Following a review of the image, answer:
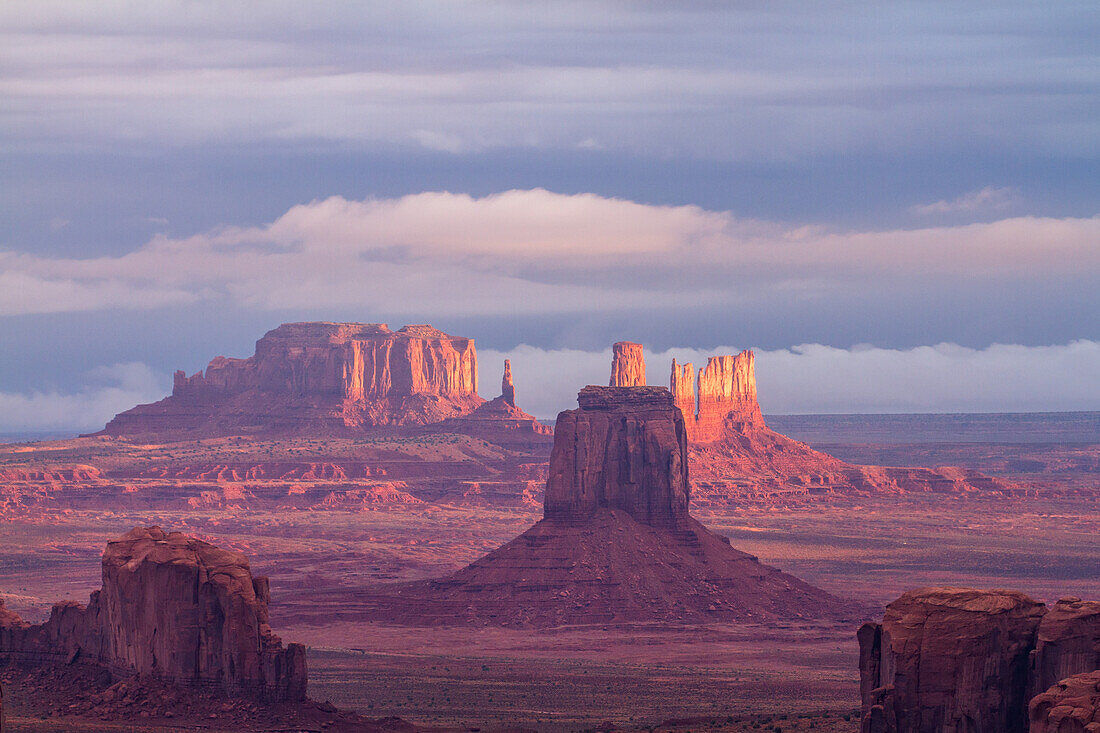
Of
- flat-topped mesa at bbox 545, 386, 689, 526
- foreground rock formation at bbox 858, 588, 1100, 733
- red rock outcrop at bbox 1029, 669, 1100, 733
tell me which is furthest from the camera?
flat-topped mesa at bbox 545, 386, 689, 526

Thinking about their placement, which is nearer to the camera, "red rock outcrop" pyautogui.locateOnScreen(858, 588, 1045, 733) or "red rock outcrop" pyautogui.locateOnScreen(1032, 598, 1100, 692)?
"red rock outcrop" pyautogui.locateOnScreen(1032, 598, 1100, 692)

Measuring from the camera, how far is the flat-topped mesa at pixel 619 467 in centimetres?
13688

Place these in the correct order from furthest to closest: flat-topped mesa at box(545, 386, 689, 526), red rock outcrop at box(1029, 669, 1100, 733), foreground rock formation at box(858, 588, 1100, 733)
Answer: flat-topped mesa at box(545, 386, 689, 526) < foreground rock formation at box(858, 588, 1100, 733) < red rock outcrop at box(1029, 669, 1100, 733)

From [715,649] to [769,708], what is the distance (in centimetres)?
2803

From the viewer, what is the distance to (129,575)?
214 feet

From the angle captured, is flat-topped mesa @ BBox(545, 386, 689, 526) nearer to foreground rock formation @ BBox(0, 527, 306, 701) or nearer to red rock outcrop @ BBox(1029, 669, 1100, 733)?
foreground rock formation @ BBox(0, 527, 306, 701)

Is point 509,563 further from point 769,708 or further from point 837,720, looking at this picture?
point 837,720

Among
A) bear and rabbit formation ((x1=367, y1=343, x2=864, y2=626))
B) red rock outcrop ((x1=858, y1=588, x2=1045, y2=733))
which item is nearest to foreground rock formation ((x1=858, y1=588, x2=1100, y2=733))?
red rock outcrop ((x1=858, y1=588, x2=1045, y2=733))

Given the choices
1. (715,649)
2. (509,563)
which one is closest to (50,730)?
(715,649)

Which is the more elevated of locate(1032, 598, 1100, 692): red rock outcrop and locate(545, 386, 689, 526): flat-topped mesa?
locate(545, 386, 689, 526): flat-topped mesa

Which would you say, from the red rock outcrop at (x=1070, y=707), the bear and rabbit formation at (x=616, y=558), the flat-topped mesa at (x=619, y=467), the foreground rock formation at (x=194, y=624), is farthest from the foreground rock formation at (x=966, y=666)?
the flat-topped mesa at (x=619, y=467)

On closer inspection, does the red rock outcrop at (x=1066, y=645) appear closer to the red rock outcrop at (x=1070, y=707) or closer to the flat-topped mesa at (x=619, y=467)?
the red rock outcrop at (x=1070, y=707)

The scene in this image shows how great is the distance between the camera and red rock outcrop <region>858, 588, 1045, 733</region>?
2035 inches

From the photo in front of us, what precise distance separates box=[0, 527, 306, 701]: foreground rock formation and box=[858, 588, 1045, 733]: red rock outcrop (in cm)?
2140
